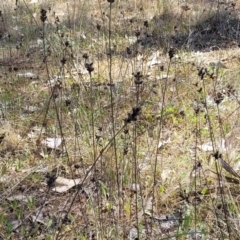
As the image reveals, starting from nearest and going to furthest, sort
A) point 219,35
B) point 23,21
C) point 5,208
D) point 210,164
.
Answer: point 5,208
point 210,164
point 219,35
point 23,21

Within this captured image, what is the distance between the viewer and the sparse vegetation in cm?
215

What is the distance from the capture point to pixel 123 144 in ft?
9.02

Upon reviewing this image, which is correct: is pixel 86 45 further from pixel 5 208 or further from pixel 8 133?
pixel 5 208

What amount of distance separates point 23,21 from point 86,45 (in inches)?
65.7

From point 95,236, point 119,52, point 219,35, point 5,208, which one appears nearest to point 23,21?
point 119,52

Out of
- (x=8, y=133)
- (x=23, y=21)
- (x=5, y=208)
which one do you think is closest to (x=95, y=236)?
(x=5, y=208)

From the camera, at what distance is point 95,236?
2096mm

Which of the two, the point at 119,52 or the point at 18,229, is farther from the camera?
the point at 119,52

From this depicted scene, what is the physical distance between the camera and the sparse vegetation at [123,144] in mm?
2146

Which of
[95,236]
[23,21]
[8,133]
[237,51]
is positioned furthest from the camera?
[23,21]

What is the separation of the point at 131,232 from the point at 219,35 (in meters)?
3.58

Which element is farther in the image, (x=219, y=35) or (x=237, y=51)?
(x=219, y=35)

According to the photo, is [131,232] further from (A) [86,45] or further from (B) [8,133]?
(A) [86,45]

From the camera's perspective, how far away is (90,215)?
2246 mm
